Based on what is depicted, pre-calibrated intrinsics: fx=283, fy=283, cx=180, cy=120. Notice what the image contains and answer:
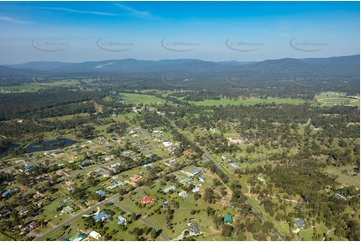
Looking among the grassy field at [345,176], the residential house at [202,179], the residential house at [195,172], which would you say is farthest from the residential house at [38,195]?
the grassy field at [345,176]

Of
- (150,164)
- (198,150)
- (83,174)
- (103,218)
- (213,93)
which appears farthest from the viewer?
(213,93)

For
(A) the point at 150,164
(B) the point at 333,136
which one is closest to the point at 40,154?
(A) the point at 150,164

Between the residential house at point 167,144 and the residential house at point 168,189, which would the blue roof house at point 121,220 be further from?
the residential house at point 167,144

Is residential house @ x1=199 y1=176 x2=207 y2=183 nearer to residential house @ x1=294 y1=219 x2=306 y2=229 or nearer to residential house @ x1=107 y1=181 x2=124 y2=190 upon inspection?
residential house @ x1=107 y1=181 x2=124 y2=190

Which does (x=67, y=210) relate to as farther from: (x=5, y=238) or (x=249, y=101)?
(x=249, y=101)

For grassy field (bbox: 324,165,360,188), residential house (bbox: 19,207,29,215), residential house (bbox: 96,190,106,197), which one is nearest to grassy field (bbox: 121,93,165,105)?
residential house (bbox: 96,190,106,197)

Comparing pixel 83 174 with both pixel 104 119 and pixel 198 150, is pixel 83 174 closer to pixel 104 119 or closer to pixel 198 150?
pixel 198 150
